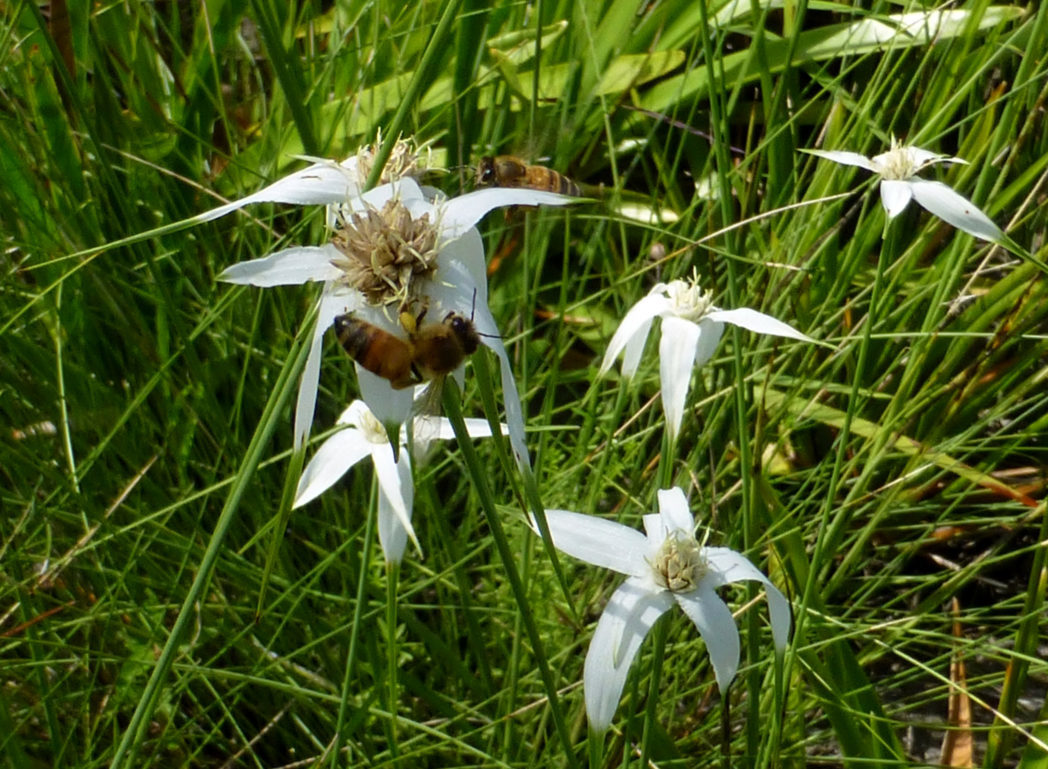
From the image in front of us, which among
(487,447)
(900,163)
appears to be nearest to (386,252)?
(900,163)

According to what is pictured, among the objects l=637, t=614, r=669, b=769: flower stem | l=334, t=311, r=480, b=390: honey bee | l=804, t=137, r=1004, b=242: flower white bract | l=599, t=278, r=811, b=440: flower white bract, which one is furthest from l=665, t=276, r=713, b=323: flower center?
l=334, t=311, r=480, b=390: honey bee

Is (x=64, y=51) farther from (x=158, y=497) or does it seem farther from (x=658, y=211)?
(x=658, y=211)

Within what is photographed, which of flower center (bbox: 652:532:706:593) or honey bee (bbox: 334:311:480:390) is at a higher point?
honey bee (bbox: 334:311:480:390)

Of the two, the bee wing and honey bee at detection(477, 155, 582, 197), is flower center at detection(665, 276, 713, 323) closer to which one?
honey bee at detection(477, 155, 582, 197)

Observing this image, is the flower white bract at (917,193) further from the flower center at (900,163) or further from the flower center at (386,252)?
the flower center at (386,252)

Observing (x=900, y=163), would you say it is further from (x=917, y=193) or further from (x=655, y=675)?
(x=655, y=675)

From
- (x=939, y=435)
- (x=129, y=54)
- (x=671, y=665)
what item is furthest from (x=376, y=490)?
(x=129, y=54)
